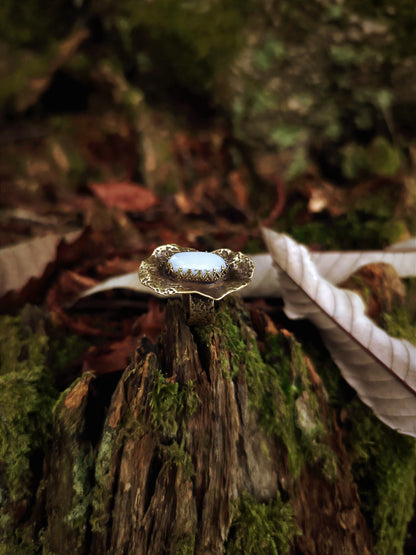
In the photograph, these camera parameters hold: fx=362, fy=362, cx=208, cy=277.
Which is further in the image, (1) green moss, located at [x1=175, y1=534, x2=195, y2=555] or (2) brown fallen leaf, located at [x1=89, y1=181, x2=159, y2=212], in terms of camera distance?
(2) brown fallen leaf, located at [x1=89, y1=181, x2=159, y2=212]

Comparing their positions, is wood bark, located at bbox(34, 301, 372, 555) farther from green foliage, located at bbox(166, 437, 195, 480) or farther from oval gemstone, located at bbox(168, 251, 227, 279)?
oval gemstone, located at bbox(168, 251, 227, 279)

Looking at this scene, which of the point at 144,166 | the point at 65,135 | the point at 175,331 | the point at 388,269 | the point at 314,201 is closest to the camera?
the point at 175,331

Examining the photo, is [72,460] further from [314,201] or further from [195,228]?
[314,201]

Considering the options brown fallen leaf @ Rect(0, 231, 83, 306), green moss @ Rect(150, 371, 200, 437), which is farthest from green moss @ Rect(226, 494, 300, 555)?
brown fallen leaf @ Rect(0, 231, 83, 306)

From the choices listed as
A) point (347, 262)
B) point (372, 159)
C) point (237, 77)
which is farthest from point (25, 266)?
point (372, 159)

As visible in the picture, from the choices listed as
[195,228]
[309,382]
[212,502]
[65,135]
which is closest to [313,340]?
[309,382]

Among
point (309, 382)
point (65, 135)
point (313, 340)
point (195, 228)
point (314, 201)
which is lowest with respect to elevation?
point (309, 382)
